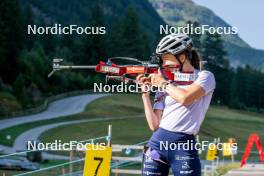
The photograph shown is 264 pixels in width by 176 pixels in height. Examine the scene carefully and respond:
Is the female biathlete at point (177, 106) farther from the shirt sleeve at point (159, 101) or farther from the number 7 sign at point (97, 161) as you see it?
the number 7 sign at point (97, 161)

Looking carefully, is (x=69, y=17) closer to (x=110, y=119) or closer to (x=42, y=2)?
(x=42, y=2)

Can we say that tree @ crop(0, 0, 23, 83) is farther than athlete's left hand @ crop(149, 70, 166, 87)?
Yes

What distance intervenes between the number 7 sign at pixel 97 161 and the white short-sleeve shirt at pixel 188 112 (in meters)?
2.92

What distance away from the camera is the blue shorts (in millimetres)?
5090

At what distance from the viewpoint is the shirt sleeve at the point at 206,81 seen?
5.12m

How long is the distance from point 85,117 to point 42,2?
128 metres

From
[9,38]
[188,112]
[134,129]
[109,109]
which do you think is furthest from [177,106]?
[9,38]

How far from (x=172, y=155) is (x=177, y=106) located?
38cm

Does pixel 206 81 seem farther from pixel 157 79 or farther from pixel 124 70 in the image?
pixel 124 70

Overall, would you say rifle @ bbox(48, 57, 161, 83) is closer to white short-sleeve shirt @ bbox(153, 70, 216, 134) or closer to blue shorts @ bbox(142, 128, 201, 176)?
white short-sleeve shirt @ bbox(153, 70, 216, 134)

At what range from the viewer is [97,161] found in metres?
8.05

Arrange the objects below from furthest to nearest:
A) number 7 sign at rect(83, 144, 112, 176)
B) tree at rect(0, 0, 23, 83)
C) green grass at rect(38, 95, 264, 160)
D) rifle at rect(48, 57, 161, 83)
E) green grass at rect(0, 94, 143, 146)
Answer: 1. tree at rect(0, 0, 23, 83)
2. green grass at rect(0, 94, 143, 146)
3. green grass at rect(38, 95, 264, 160)
4. number 7 sign at rect(83, 144, 112, 176)
5. rifle at rect(48, 57, 161, 83)

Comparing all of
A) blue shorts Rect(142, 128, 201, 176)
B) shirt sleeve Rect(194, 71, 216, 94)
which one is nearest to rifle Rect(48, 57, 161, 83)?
shirt sleeve Rect(194, 71, 216, 94)

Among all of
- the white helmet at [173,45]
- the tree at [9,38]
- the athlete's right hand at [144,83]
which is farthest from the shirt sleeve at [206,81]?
the tree at [9,38]
